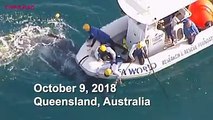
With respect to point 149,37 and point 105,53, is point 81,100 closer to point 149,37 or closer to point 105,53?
point 105,53

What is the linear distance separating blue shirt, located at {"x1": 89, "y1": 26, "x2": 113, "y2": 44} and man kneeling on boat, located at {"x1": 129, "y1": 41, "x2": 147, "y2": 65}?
0.93 meters

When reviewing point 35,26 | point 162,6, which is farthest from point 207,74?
point 35,26

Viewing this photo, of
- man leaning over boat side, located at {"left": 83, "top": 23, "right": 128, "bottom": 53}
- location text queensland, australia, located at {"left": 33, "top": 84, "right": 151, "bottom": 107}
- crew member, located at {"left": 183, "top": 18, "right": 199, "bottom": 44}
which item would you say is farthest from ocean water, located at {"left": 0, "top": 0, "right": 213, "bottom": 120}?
man leaning over boat side, located at {"left": 83, "top": 23, "right": 128, "bottom": 53}

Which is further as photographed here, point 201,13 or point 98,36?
point 201,13

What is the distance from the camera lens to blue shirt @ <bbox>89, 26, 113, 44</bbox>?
62.4ft

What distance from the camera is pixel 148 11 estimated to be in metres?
18.4

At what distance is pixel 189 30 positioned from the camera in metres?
19.7

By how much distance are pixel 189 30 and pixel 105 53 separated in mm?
3130

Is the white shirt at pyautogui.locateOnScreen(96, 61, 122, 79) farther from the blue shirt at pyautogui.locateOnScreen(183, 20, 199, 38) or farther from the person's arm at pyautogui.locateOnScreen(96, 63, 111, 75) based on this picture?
the blue shirt at pyautogui.locateOnScreen(183, 20, 199, 38)

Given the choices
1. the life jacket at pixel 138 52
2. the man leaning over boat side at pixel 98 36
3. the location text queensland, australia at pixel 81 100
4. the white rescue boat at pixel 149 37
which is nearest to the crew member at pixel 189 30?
the white rescue boat at pixel 149 37

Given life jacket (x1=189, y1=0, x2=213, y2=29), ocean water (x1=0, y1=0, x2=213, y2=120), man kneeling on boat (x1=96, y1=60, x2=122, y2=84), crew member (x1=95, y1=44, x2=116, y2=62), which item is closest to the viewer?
ocean water (x1=0, y1=0, x2=213, y2=120)

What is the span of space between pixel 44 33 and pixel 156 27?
4.12 m

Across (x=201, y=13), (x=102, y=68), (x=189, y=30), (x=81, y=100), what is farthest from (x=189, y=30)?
(x=81, y=100)

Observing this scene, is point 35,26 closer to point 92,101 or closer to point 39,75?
point 39,75
